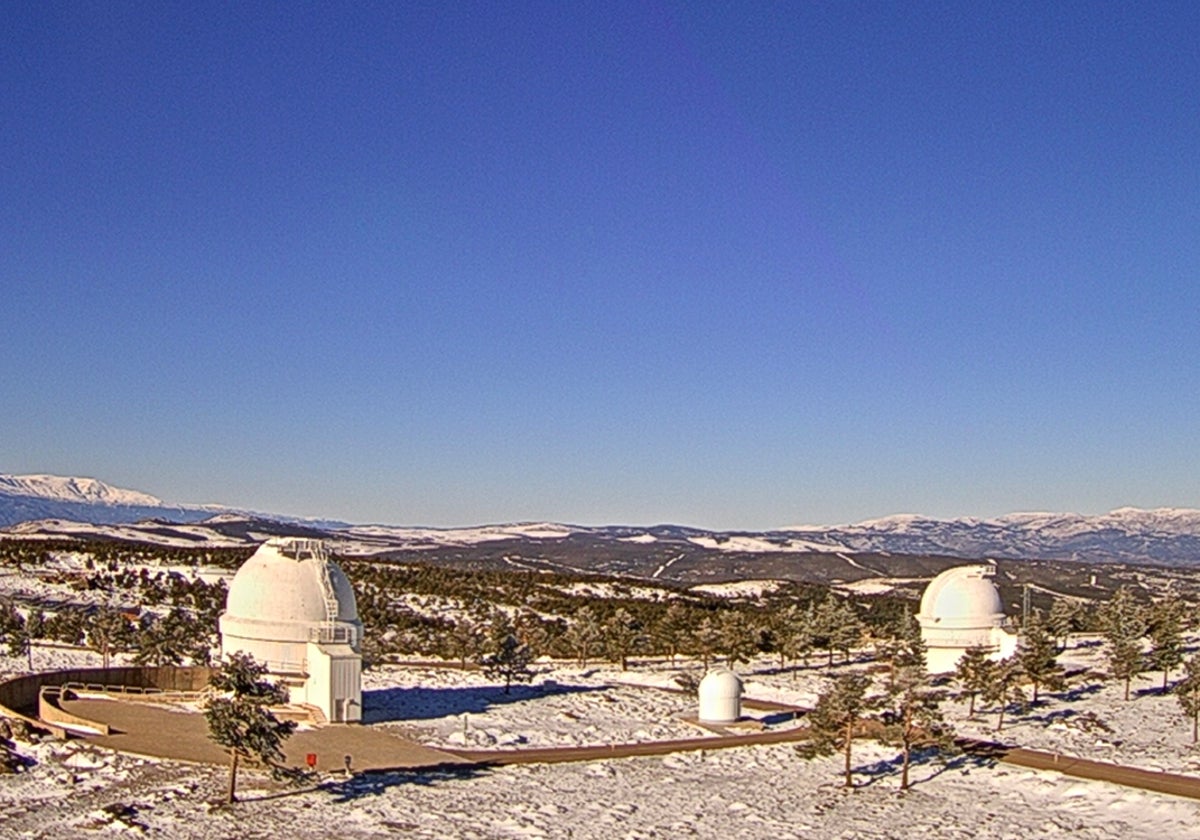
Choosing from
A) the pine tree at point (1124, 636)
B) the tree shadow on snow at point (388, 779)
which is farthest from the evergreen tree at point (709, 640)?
the tree shadow on snow at point (388, 779)

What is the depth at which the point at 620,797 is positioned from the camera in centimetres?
3488

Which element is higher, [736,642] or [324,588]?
[324,588]

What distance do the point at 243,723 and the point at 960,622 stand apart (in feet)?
154

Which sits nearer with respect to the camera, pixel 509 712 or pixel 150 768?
pixel 150 768

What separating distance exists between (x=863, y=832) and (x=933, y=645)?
38.6 metres

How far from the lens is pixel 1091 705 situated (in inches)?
2143

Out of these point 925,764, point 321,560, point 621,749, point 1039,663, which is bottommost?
point 925,764

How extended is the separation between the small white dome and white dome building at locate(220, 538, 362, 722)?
3562cm

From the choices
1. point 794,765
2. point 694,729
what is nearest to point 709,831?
point 794,765

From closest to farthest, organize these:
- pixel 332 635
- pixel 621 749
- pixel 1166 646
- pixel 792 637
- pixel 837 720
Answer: pixel 837 720 → pixel 621 749 → pixel 332 635 → pixel 1166 646 → pixel 792 637

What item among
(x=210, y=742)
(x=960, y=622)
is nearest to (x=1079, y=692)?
(x=960, y=622)

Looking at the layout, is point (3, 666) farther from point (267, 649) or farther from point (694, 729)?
point (694, 729)

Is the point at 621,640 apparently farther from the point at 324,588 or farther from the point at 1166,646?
the point at 1166,646

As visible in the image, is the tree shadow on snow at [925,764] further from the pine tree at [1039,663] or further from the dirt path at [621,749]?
the pine tree at [1039,663]
